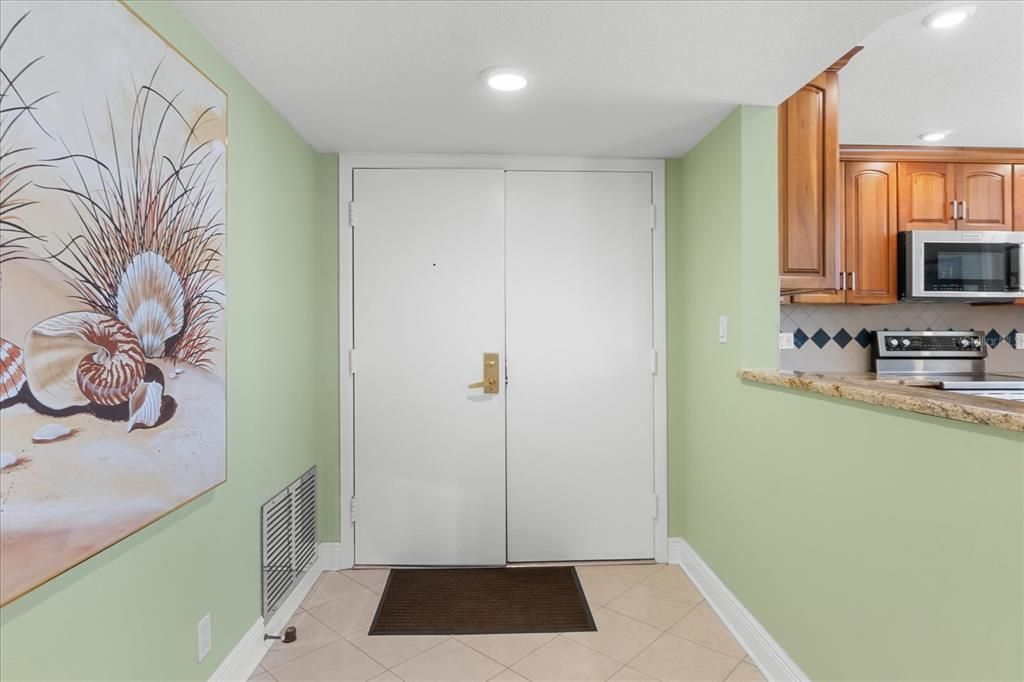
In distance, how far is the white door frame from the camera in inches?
113

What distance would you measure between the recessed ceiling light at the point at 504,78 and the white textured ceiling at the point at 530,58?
0.04 metres

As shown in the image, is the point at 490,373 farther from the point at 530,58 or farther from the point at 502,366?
the point at 530,58

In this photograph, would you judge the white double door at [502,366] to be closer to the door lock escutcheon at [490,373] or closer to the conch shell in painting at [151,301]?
the door lock escutcheon at [490,373]

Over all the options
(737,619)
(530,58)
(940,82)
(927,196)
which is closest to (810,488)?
(737,619)

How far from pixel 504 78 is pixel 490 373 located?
147 cm

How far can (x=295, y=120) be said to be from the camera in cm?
240

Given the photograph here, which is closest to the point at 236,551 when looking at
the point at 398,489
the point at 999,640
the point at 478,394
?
the point at 398,489

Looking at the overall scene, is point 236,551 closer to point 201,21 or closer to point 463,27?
point 201,21

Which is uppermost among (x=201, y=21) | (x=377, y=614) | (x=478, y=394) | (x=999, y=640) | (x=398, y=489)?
(x=201, y=21)

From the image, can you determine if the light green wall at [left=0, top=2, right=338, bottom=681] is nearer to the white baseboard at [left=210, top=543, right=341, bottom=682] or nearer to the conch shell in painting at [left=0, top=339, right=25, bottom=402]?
the white baseboard at [left=210, top=543, right=341, bottom=682]

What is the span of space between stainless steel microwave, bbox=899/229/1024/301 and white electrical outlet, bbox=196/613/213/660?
12.5 ft

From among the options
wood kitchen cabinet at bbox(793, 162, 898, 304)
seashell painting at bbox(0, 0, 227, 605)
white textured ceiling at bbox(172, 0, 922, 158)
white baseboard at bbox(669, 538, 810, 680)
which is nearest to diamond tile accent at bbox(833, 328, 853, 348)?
wood kitchen cabinet at bbox(793, 162, 898, 304)

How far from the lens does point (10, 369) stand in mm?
989

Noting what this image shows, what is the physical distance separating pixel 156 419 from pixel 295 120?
1.54 metres
